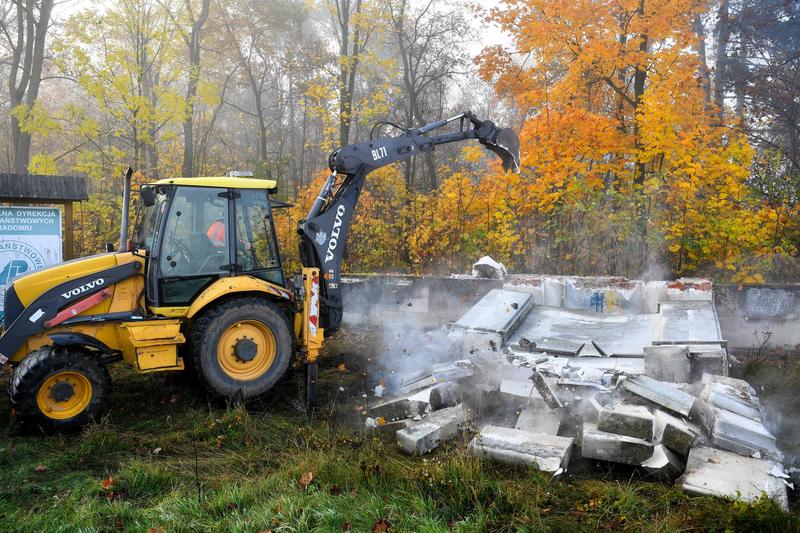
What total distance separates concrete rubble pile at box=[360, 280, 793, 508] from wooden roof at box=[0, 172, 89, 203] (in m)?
5.64

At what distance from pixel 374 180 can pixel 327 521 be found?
13328 millimetres

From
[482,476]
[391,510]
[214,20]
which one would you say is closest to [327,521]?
[391,510]

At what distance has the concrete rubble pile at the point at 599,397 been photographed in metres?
4.36

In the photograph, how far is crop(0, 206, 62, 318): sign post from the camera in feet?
26.7

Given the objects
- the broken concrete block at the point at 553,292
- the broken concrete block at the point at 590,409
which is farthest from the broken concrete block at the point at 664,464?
the broken concrete block at the point at 553,292

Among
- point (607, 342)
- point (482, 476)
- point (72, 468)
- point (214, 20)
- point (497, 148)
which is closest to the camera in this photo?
point (482, 476)

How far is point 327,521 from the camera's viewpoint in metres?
3.64

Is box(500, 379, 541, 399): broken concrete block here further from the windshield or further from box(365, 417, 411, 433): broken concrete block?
the windshield

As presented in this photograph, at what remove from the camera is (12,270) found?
816cm

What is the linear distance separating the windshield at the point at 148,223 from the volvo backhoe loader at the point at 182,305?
0.7 inches

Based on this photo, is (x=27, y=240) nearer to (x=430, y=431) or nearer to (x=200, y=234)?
(x=200, y=234)

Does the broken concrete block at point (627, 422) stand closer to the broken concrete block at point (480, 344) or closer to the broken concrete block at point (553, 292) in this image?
the broken concrete block at point (480, 344)

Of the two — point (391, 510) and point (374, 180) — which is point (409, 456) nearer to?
point (391, 510)

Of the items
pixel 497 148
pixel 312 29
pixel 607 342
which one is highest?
pixel 312 29
